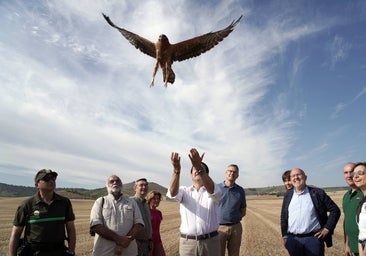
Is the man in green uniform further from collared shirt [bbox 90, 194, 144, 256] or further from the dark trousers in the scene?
the dark trousers

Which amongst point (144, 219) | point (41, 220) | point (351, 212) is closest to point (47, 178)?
Result: point (41, 220)

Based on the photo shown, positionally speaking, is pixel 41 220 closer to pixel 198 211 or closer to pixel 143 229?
pixel 143 229

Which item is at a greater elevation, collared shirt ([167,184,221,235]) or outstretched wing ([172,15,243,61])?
outstretched wing ([172,15,243,61])

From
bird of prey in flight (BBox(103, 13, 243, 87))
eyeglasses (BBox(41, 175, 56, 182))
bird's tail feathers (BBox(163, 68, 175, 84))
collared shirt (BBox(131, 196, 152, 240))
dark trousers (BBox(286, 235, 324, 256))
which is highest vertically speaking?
bird of prey in flight (BBox(103, 13, 243, 87))

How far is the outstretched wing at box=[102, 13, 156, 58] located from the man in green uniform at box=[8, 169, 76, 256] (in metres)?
4.42

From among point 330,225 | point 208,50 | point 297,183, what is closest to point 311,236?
point 330,225

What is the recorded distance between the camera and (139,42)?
845 centimetres

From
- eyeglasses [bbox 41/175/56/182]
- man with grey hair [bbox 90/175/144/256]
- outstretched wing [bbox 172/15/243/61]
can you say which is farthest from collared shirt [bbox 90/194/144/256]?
outstretched wing [bbox 172/15/243/61]

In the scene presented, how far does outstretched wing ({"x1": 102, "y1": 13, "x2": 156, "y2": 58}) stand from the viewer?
8195mm

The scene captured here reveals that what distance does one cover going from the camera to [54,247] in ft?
14.4

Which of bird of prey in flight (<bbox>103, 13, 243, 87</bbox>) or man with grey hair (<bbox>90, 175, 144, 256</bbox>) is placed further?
bird of prey in flight (<bbox>103, 13, 243, 87</bbox>)

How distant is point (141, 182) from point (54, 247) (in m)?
1.76

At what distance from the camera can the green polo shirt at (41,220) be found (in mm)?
4332

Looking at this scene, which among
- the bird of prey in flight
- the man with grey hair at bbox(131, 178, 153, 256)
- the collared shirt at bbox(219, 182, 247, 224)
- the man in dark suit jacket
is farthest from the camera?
the bird of prey in flight
